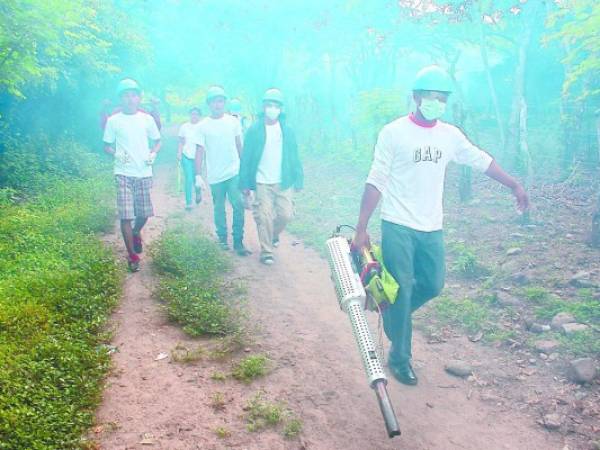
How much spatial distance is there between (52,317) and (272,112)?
396cm

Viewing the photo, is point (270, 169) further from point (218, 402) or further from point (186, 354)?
point (218, 402)

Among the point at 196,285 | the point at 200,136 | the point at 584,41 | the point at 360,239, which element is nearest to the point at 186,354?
the point at 196,285

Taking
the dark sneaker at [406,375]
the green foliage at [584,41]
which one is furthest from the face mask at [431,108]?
the green foliage at [584,41]

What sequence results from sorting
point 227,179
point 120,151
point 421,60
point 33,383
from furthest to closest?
point 421,60 < point 227,179 < point 120,151 < point 33,383

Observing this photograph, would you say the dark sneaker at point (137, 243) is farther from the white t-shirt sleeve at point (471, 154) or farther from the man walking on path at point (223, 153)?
the white t-shirt sleeve at point (471, 154)

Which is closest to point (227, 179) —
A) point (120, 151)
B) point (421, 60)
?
point (120, 151)

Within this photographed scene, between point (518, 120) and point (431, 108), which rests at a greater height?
point (431, 108)

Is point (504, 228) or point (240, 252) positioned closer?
point (240, 252)

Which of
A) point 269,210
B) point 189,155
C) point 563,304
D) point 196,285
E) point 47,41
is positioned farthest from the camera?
point 189,155

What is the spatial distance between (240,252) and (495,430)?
463cm

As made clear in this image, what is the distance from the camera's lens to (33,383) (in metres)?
3.18

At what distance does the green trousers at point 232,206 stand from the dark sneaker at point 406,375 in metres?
3.94

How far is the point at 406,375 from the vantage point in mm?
4012

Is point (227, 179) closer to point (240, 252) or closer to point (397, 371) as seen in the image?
point (240, 252)
